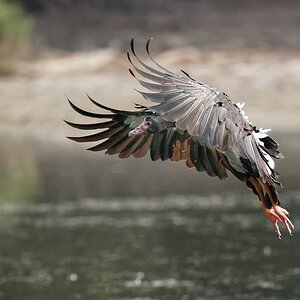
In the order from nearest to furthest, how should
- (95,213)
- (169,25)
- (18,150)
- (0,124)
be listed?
(95,213), (18,150), (0,124), (169,25)

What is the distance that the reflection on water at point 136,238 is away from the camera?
9789 mm

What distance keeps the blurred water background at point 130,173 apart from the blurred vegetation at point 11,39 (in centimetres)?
3

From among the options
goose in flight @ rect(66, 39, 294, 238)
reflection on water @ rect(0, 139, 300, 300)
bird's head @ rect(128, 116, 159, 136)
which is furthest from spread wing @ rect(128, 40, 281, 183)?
reflection on water @ rect(0, 139, 300, 300)

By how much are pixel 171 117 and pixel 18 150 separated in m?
12.9

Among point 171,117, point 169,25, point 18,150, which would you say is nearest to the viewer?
point 171,117

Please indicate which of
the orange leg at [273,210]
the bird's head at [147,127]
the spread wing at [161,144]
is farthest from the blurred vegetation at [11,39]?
the bird's head at [147,127]

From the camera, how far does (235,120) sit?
22.5 ft

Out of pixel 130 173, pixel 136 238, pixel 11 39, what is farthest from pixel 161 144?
pixel 11 39

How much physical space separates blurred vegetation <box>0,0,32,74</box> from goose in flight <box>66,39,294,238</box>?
17228mm

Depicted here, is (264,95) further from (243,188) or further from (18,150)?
(243,188)

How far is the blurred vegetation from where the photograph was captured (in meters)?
24.4

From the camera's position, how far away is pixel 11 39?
2467 cm

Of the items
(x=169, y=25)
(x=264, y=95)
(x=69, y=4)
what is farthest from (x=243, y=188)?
(x=69, y=4)

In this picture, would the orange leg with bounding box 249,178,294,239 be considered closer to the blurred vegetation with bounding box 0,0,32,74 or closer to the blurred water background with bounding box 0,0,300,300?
the blurred water background with bounding box 0,0,300,300
